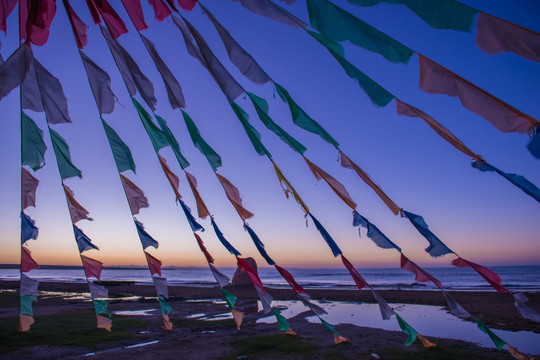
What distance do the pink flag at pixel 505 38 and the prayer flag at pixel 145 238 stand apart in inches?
238

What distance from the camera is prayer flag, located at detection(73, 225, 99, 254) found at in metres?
6.72

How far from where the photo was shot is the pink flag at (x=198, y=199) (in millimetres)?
6227

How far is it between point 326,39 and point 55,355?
35.6 ft

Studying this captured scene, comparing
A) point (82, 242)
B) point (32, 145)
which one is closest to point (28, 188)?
point (32, 145)

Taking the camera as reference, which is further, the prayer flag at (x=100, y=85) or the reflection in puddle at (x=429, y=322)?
the reflection in puddle at (x=429, y=322)

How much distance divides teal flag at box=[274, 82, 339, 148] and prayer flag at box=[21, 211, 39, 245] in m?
5.80

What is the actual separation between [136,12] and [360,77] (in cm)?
357

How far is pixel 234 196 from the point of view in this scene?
5.96 meters

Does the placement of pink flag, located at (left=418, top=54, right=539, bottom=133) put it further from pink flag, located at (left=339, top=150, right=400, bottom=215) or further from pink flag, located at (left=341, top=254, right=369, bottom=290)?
pink flag, located at (left=341, top=254, right=369, bottom=290)

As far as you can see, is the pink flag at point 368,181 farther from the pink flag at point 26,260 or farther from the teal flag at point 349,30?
the pink flag at point 26,260

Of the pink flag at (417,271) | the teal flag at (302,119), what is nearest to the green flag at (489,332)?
the pink flag at (417,271)

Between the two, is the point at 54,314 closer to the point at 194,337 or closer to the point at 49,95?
the point at 194,337

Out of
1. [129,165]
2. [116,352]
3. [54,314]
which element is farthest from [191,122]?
[54,314]

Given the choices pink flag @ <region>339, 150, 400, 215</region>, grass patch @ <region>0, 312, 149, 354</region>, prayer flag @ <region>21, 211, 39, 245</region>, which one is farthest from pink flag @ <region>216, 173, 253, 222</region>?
grass patch @ <region>0, 312, 149, 354</region>
